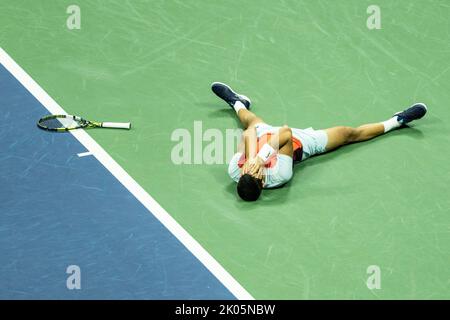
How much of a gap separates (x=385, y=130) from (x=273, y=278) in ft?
10.2

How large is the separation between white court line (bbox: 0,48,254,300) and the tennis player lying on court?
2.83 ft

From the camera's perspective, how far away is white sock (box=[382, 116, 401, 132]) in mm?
11844

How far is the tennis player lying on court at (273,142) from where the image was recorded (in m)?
10.5

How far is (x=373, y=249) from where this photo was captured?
995 cm

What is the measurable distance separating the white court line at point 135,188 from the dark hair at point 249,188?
780 mm

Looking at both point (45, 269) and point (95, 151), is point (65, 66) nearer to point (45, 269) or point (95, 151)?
point (95, 151)

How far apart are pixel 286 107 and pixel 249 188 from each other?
2171 millimetres

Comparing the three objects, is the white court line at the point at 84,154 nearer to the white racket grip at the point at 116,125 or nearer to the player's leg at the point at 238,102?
the white racket grip at the point at 116,125

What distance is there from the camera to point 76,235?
1005cm

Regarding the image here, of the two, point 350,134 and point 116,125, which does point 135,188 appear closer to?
point 116,125

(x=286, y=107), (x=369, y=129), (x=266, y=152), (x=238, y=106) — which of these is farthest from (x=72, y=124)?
(x=369, y=129)

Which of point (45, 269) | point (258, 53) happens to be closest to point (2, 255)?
point (45, 269)

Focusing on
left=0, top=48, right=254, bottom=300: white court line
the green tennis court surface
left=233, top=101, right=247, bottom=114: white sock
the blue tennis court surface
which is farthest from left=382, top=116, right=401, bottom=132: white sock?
the blue tennis court surface

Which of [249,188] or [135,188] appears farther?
[135,188]
